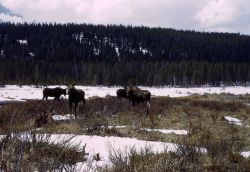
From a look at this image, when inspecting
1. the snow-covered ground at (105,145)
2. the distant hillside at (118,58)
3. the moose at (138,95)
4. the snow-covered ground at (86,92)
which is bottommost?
the snow-covered ground at (86,92)

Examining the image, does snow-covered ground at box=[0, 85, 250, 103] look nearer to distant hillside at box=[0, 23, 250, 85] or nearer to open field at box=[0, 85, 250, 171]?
open field at box=[0, 85, 250, 171]

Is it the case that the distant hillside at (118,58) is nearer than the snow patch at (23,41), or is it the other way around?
the distant hillside at (118,58)

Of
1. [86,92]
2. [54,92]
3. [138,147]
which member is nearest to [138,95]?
[54,92]

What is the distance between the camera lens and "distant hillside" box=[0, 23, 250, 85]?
128 m

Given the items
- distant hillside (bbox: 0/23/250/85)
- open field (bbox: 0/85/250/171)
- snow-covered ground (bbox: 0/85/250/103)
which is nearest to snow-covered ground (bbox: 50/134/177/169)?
open field (bbox: 0/85/250/171)

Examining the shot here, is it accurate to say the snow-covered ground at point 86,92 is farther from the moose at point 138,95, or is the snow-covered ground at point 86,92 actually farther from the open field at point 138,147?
the open field at point 138,147

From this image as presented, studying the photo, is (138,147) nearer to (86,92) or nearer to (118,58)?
(86,92)

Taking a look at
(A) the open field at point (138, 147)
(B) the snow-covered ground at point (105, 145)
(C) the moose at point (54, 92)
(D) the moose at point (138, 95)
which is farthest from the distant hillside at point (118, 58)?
(B) the snow-covered ground at point (105, 145)

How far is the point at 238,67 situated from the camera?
141 m

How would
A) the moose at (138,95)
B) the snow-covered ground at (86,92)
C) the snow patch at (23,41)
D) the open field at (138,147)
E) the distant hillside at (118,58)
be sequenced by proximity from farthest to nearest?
1. the snow patch at (23,41)
2. the distant hillside at (118,58)
3. the snow-covered ground at (86,92)
4. the moose at (138,95)
5. the open field at (138,147)

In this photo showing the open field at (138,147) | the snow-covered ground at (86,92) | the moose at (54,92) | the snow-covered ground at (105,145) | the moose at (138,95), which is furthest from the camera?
the snow-covered ground at (86,92)

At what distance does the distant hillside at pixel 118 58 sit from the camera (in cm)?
12762

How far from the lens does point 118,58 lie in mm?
173750

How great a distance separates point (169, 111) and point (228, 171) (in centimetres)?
1425
